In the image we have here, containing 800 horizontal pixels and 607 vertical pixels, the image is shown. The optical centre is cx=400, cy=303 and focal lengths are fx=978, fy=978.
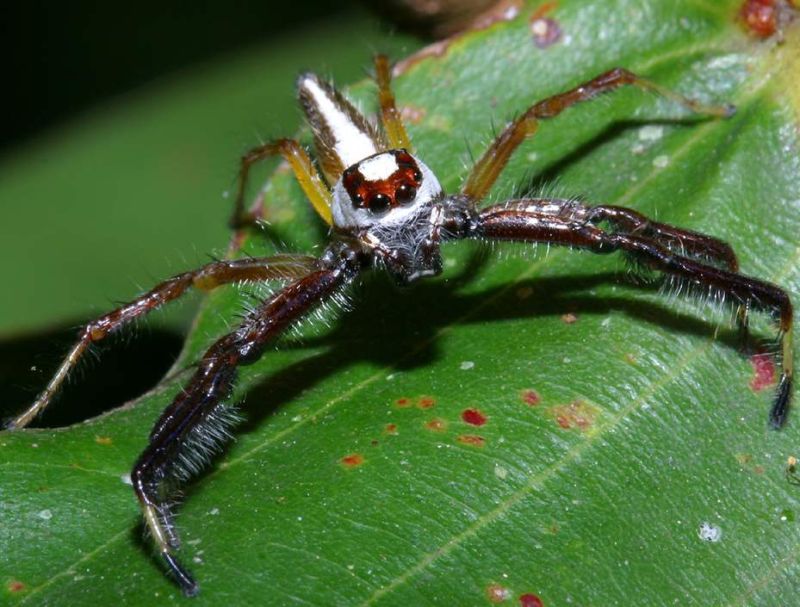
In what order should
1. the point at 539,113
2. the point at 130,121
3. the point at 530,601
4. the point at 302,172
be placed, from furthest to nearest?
the point at 130,121, the point at 302,172, the point at 539,113, the point at 530,601

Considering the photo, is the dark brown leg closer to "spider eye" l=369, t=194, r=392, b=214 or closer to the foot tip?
the foot tip

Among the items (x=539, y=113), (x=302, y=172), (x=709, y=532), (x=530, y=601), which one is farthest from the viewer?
(x=302, y=172)

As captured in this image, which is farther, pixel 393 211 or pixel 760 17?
pixel 760 17

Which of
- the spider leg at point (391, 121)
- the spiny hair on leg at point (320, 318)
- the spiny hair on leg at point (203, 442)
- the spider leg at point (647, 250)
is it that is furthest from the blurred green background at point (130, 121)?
the spider leg at point (647, 250)

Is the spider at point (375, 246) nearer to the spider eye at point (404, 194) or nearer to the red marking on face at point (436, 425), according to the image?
the spider eye at point (404, 194)

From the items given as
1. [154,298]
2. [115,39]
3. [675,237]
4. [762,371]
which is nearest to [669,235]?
[675,237]

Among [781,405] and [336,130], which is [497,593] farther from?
[336,130]

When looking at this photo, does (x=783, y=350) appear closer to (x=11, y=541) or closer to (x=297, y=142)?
(x=297, y=142)
